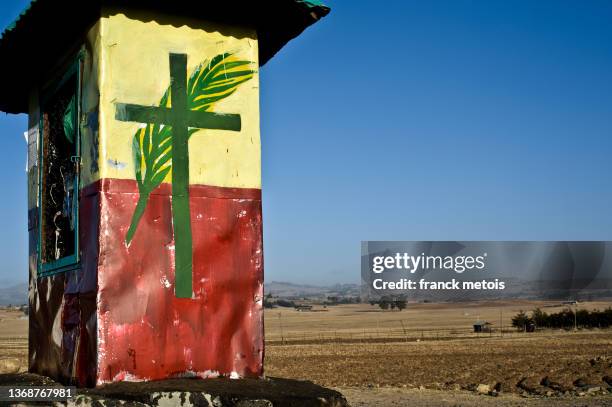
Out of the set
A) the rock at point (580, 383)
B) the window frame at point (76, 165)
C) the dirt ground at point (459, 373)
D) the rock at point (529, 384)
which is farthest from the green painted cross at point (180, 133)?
the rock at point (580, 383)

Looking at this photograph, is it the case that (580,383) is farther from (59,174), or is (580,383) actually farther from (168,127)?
(168,127)

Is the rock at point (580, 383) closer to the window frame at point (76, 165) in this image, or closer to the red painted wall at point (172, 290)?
the red painted wall at point (172, 290)

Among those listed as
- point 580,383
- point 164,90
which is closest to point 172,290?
point 164,90

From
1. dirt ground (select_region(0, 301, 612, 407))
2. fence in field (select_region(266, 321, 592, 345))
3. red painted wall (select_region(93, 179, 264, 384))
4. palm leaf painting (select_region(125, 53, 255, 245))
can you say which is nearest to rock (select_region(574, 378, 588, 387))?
dirt ground (select_region(0, 301, 612, 407))

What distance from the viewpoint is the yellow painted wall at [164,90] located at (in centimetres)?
528

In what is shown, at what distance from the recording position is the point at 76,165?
559 centimetres

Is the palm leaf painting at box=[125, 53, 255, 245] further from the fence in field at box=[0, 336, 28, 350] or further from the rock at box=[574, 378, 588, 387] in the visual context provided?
the fence in field at box=[0, 336, 28, 350]

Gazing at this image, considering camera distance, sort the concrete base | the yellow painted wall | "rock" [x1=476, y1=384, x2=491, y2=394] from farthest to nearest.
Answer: "rock" [x1=476, y1=384, x2=491, y2=394] → the yellow painted wall → the concrete base

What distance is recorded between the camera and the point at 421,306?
412 ft

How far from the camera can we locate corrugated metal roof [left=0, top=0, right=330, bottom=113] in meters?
5.50

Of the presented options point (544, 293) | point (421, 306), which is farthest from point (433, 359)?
point (421, 306)

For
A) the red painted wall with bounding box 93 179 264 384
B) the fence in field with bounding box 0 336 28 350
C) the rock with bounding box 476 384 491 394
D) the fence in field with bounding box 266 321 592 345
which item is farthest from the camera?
the fence in field with bounding box 266 321 592 345

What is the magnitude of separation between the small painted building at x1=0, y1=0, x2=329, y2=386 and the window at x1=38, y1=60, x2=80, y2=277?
44 millimetres

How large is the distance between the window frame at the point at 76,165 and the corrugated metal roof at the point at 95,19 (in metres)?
0.21
